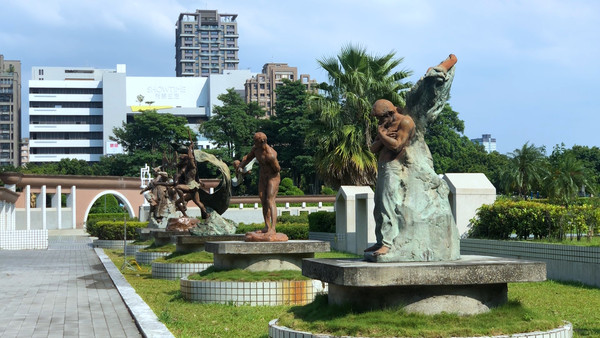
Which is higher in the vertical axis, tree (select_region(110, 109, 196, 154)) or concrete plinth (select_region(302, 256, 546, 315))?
tree (select_region(110, 109, 196, 154))

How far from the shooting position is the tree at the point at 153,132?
224 feet

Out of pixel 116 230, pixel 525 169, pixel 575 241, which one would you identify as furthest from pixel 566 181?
pixel 575 241

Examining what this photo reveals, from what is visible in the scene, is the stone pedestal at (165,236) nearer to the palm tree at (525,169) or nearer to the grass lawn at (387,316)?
the grass lawn at (387,316)

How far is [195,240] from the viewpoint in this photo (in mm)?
14547

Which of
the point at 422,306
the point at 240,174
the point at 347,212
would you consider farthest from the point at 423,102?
the point at 347,212

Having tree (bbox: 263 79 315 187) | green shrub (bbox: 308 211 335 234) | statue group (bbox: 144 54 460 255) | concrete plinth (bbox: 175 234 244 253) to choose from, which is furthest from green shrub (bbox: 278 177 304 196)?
statue group (bbox: 144 54 460 255)

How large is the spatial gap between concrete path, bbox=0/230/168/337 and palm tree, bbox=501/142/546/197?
102 feet

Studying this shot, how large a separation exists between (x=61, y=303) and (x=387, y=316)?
7143 millimetres

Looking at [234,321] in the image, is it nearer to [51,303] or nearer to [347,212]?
[51,303]

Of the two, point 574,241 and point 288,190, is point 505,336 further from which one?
point 288,190

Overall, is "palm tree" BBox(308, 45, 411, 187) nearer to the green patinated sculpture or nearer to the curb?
the curb

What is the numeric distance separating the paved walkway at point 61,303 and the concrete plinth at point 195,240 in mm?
1586

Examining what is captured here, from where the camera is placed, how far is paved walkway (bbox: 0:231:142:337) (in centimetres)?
861

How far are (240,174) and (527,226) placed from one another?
234 inches
